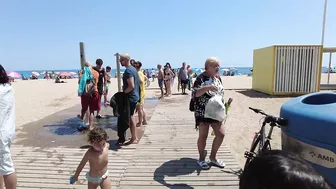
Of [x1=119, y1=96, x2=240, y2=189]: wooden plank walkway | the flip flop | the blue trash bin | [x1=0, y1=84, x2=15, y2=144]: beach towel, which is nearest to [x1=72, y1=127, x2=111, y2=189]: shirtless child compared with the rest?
[x1=119, y1=96, x2=240, y2=189]: wooden plank walkway

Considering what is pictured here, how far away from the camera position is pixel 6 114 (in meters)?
2.42

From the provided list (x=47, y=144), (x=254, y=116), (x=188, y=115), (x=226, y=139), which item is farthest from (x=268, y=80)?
(x=47, y=144)

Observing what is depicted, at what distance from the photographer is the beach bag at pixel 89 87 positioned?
5.27m

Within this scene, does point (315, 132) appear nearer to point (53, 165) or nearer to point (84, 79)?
point (53, 165)

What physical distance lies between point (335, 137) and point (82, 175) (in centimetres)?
300

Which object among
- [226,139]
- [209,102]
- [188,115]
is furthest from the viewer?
[188,115]

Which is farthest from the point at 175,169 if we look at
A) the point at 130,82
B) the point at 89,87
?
the point at 89,87

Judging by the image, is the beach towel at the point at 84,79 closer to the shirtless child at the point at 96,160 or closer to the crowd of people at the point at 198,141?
the crowd of people at the point at 198,141

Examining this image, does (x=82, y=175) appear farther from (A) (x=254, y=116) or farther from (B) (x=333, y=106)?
(A) (x=254, y=116)

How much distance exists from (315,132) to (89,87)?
457 centimetres

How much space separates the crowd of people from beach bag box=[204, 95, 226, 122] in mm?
14

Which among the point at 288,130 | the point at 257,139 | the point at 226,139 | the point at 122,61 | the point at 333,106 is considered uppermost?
the point at 122,61

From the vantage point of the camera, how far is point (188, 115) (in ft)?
24.0

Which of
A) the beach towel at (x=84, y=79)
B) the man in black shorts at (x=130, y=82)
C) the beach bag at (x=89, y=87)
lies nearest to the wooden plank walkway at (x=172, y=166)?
the man in black shorts at (x=130, y=82)
